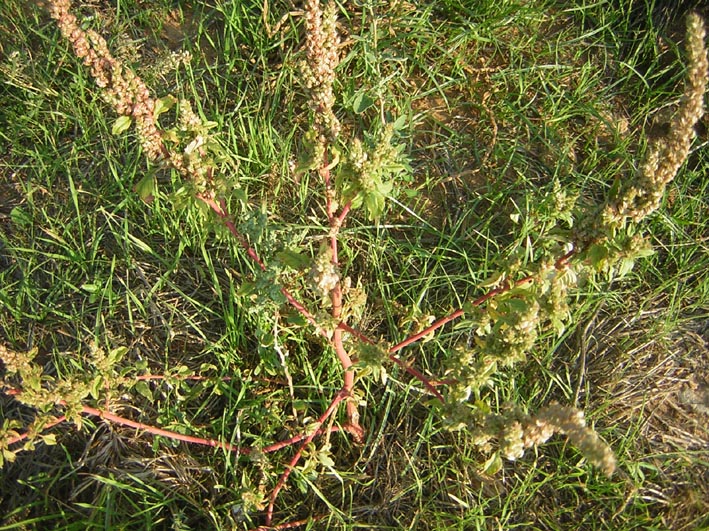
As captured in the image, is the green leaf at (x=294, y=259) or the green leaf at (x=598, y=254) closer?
the green leaf at (x=598, y=254)

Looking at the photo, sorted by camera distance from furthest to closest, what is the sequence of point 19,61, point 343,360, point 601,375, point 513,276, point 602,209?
1. point 19,61
2. point 601,375
3. point 343,360
4. point 513,276
5. point 602,209

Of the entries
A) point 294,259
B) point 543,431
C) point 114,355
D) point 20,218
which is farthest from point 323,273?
point 20,218

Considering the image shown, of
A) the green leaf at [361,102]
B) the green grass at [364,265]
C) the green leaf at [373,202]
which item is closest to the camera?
the green leaf at [373,202]

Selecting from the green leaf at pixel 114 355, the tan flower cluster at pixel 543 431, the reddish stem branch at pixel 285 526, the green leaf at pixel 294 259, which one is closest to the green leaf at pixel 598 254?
the tan flower cluster at pixel 543 431

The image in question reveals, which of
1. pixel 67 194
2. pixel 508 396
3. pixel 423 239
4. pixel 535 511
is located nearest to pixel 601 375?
pixel 508 396

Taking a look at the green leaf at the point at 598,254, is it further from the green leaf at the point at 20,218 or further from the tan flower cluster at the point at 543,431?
the green leaf at the point at 20,218

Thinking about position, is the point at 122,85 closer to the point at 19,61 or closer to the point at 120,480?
the point at 120,480
